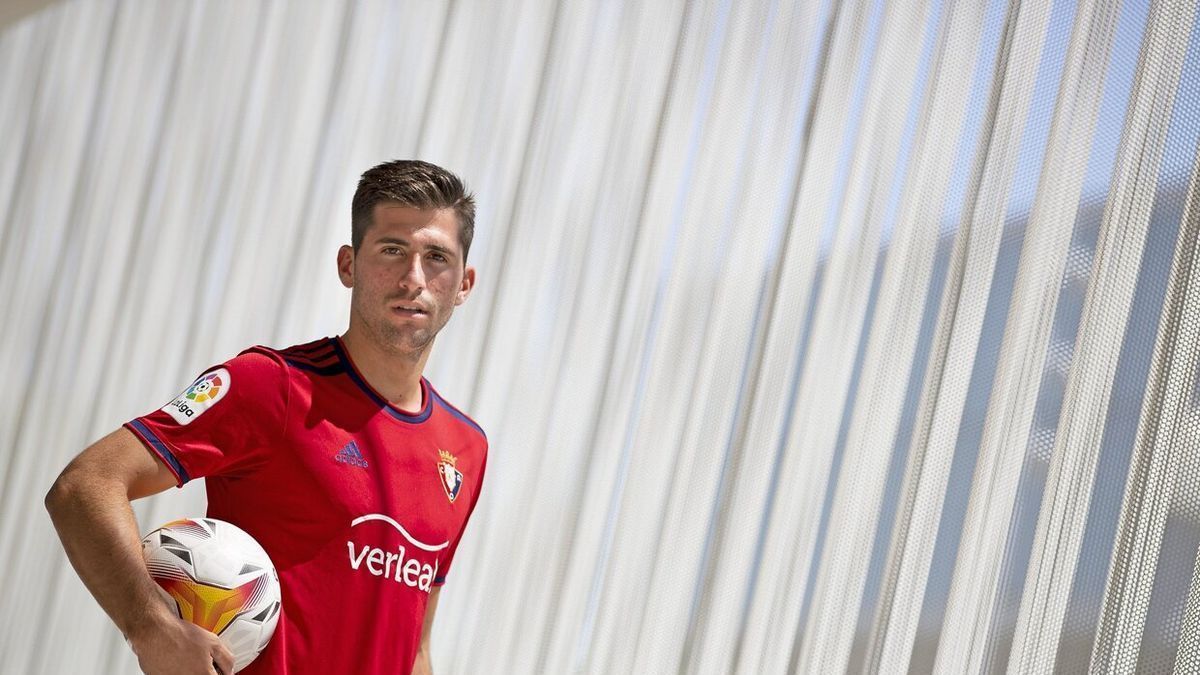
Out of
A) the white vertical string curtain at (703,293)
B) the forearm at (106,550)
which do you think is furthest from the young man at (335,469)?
the white vertical string curtain at (703,293)

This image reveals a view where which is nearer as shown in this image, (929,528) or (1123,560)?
(1123,560)

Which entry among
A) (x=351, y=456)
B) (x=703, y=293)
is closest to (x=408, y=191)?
(x=351, y=456)

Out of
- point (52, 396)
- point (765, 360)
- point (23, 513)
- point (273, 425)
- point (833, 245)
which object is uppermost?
point (833, 245)

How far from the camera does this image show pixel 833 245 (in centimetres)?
229

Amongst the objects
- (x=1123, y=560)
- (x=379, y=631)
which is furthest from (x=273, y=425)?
(x=1123, y=560)

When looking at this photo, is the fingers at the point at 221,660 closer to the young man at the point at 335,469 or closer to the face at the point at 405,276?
the young man at the point at 335,469

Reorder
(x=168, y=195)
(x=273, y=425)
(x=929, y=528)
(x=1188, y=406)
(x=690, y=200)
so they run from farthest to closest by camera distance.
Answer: (x=168, y=195) < (x=690, y=200) < (x=929, y=528) < (x=1188, y=406) < (x=273, y=425)

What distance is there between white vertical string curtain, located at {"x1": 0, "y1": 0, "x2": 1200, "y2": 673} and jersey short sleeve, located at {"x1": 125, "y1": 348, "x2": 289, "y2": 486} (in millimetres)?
1037

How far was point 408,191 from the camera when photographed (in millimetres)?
1732

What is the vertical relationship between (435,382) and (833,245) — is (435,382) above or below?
below

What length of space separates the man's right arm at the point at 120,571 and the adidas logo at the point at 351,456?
288 millimetres

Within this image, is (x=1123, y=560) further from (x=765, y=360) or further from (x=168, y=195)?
(x=168, y=195)

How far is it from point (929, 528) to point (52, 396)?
2.87 m

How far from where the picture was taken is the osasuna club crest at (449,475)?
1756 millimetres
